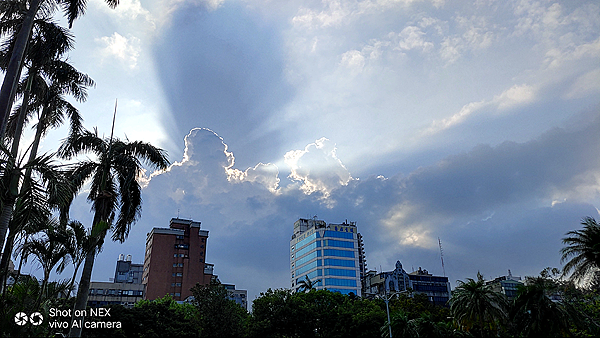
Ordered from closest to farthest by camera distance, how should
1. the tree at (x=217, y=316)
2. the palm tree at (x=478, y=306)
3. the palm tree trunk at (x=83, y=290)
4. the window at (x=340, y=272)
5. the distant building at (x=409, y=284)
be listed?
1. the palm tree trunk at (x=83, y=290)
2. the palm tree at (x=478, y=306)
3. the tree at (x=217, y=316)
4. the window at (x=340, y=272)
5. the distant building at (x=409, y=284)

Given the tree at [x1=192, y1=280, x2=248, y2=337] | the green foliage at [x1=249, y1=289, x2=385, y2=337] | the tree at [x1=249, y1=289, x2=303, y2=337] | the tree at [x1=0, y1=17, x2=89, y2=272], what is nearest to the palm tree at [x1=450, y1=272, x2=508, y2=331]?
the green foliage at [x1=249, y1=289, x2=385, y2=337]

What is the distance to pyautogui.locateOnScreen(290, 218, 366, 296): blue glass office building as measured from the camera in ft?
329

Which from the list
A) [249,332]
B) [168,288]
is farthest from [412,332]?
[168,288]

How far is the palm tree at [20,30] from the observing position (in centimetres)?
1488

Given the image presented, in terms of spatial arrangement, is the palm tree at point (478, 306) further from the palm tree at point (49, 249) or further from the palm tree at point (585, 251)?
the palm tree at point (49, 249)

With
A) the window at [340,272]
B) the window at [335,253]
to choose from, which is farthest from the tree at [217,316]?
the window at [335,253]

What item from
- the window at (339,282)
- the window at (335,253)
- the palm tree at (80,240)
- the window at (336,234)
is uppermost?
the window at (336,234)

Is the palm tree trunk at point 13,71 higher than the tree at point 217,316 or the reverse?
higher

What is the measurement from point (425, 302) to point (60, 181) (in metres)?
66.2

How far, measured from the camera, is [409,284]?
365 feet

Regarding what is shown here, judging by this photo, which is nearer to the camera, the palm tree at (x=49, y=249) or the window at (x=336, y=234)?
the palm tree at (x=49, y=249)

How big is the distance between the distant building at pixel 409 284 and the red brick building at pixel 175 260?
44528mm

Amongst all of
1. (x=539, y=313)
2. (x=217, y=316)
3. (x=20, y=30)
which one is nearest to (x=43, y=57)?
(x=20, y=30)

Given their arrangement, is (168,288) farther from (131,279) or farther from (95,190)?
(95,190)
